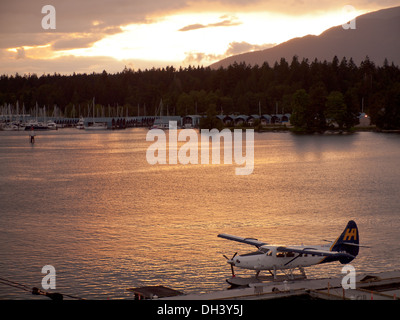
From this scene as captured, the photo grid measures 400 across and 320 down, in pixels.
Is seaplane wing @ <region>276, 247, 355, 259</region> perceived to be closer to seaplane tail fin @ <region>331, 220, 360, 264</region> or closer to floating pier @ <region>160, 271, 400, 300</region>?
seaplane tail fin @ <region>331, 220, 360, 264</region>

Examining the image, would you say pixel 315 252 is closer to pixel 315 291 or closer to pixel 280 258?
pixel 280 258

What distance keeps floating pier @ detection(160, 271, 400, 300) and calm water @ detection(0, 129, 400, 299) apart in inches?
185

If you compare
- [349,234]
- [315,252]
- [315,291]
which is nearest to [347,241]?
[349,234]

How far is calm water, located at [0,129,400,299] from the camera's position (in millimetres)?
38281

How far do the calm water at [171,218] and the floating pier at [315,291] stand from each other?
4.71m

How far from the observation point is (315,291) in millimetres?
30328

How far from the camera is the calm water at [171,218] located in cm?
3828

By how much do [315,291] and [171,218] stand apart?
28189 millimetres

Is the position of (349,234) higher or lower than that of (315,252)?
higher

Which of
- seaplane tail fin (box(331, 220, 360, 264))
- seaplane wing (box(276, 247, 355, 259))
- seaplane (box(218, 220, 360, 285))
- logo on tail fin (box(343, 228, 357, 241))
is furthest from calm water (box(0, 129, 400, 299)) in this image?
logo on tail fin (box(343, 228, 357, 241))

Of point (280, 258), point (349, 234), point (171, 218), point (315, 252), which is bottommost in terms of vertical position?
point (171, 218)

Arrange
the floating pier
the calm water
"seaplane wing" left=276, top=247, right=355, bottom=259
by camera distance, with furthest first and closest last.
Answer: the calm water, "seaplane wing" left=276, top=247, right=355, bottom=259, the floating pier

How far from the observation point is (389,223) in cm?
5281
